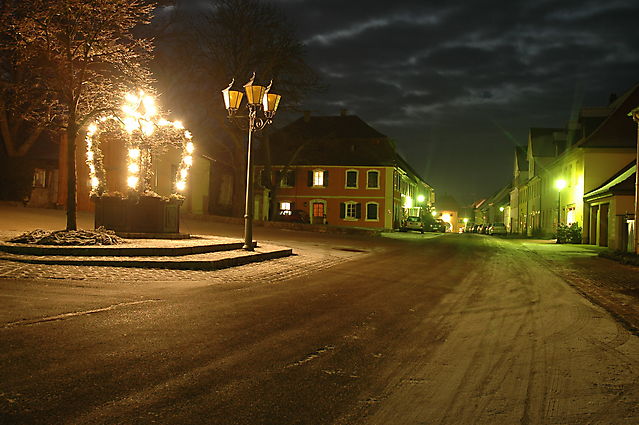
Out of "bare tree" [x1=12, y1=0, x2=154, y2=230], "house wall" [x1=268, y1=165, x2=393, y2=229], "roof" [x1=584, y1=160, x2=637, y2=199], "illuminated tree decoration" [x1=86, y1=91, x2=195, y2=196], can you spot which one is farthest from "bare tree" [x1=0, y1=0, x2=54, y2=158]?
"house wall" [x1=268, y1=165, x2=393, y2=229]

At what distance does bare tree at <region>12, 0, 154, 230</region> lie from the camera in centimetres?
1362

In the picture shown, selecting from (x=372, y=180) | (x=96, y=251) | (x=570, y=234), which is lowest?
(x=96, y=251)

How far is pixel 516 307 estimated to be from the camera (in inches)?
373

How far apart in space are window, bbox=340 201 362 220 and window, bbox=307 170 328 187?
2.73 m

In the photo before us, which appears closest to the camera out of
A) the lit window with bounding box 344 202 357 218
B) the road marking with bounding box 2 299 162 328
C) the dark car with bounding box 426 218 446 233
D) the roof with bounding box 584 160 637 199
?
the road marking with bounding box 2 299 162 328

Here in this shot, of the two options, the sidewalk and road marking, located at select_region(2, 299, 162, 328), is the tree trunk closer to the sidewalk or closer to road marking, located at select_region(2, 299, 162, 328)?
the sidewalk

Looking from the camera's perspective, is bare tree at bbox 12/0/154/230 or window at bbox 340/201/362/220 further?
window at bbox 340/201/362/220

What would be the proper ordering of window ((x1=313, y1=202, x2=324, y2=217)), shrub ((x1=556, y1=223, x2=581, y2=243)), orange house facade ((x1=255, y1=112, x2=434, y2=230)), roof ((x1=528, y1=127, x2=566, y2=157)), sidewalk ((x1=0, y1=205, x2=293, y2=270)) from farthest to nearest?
window ((x1=313, y1=202, x2=324, y2=217)) < orange house facade ((x1=255, y1=112, x2=434, y2=230)) < roof ((x1=528, y1=127, x2=566, y2=157)) < shrub ((x1=556, y1=223, x2=581, y2=243)) < sidewalk ((x1=0, y1=205, x2=293, y2=270))

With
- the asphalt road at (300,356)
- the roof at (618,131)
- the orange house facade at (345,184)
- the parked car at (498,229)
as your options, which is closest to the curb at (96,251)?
the asphalt road at (300,356)

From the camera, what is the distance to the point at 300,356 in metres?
5.70

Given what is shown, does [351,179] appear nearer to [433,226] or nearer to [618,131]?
[433,226]

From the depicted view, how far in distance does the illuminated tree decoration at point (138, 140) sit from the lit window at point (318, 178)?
120ft

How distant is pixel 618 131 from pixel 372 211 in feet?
78.2

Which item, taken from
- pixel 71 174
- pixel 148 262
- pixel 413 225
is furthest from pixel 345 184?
pixel 148 262
